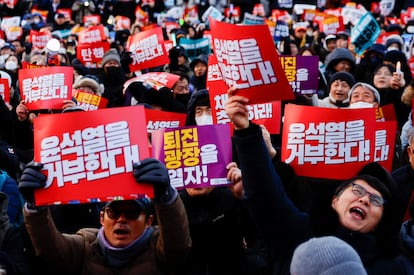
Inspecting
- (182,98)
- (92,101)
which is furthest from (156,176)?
(182,98)

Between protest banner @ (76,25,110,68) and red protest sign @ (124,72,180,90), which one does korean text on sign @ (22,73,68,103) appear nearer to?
red protest sign @ (124,72,180,90)

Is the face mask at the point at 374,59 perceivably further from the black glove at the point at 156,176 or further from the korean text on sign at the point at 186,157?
the black glove at the point at 156,176

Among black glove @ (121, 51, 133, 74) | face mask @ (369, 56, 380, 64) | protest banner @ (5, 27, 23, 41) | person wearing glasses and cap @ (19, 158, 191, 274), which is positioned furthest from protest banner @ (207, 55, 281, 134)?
protest banner @ (5, 27, 23, 41)

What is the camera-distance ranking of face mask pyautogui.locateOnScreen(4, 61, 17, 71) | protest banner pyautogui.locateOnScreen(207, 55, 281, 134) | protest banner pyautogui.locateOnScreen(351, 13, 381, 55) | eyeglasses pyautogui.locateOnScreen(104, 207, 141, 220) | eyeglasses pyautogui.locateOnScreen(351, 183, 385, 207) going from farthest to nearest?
protest banner pyautogui.locateOnScreen(351, 13, 381, 55), face mask pyautogui.locateOnScreen(4, 61, 17, 71), protest banner pyautogui.locateOnScreen(207, 55, 281, 134), eyeglasses pyautogui.locateOnScreen(351, 183, 385, 207), eyeglasses pyautogui.locateOnScreen(104, 207, 141, 220)

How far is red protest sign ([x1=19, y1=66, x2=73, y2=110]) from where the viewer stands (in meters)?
5.92

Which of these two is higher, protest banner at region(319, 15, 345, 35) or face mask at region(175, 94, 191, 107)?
face mask at region(175, 94, 191, 107)

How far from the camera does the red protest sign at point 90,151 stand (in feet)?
10.3

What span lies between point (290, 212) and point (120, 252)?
77cm

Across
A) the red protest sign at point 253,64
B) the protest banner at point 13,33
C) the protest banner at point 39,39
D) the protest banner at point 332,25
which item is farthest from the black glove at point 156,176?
the protest banner at point 13,33

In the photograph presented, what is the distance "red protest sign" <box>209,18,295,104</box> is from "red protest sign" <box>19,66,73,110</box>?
274 cm

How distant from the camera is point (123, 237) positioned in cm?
324

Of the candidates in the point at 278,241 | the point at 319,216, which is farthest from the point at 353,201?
the point at 278,241

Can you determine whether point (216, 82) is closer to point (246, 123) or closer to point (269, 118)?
point (269, 118)

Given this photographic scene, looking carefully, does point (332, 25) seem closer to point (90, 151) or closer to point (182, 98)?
point (182, 98)
